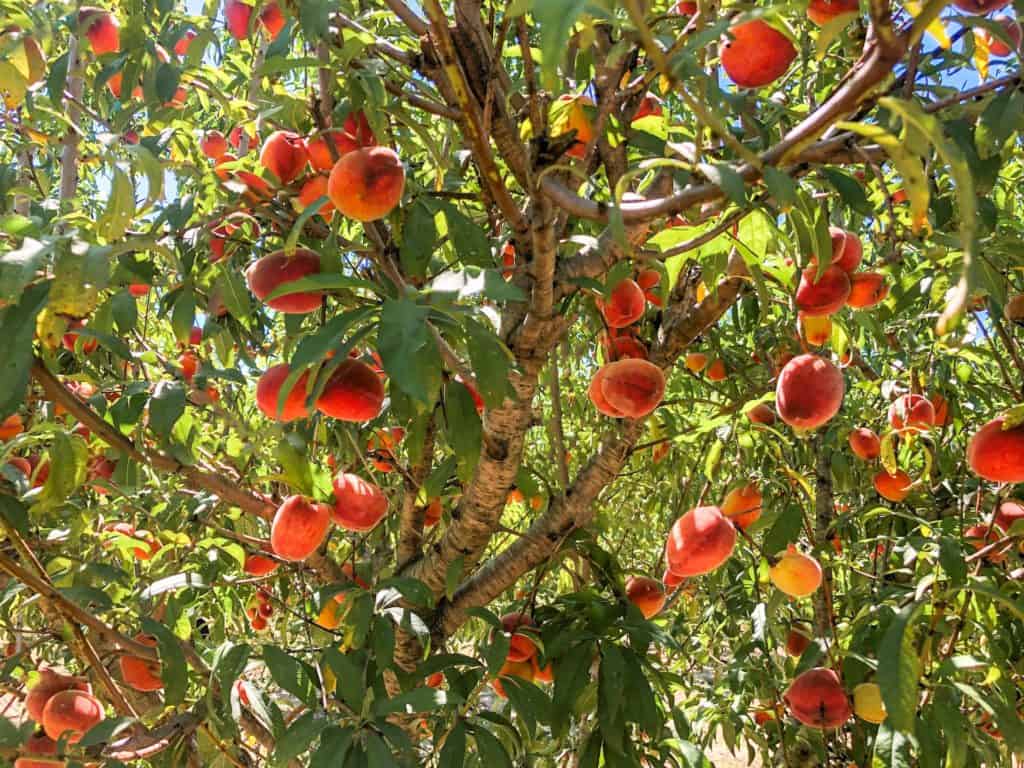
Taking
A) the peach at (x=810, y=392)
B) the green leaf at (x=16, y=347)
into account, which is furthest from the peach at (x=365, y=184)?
the peach at (x=810, y=392)

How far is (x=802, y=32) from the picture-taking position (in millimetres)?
1313

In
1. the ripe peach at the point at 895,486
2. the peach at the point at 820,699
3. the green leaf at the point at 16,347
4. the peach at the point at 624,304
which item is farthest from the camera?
the ripe peach at the point at 895,486

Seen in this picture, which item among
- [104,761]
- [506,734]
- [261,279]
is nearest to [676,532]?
[506,734]

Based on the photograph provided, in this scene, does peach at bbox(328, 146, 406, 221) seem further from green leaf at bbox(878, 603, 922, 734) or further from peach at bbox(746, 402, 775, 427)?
peach at bbox(746, 402, 775, 427)

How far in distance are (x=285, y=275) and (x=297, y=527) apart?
17.1 inches

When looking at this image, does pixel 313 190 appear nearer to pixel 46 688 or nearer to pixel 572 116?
pixel 572 116

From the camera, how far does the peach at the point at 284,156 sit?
4.23ft

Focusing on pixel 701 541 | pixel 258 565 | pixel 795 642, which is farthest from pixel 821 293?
pixel 258 565

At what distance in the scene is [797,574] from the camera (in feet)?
4.75

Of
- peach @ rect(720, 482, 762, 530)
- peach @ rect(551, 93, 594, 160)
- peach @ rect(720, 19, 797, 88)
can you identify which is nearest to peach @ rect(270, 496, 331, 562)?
peach @ rect(551, 93, 594, 160)

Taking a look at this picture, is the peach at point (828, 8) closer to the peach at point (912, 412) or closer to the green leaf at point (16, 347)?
the peach at point (912, 412)

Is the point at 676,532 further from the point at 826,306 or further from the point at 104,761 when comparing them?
the point at 104,761

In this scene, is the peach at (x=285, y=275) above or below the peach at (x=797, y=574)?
above

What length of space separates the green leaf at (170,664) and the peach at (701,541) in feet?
2.77
